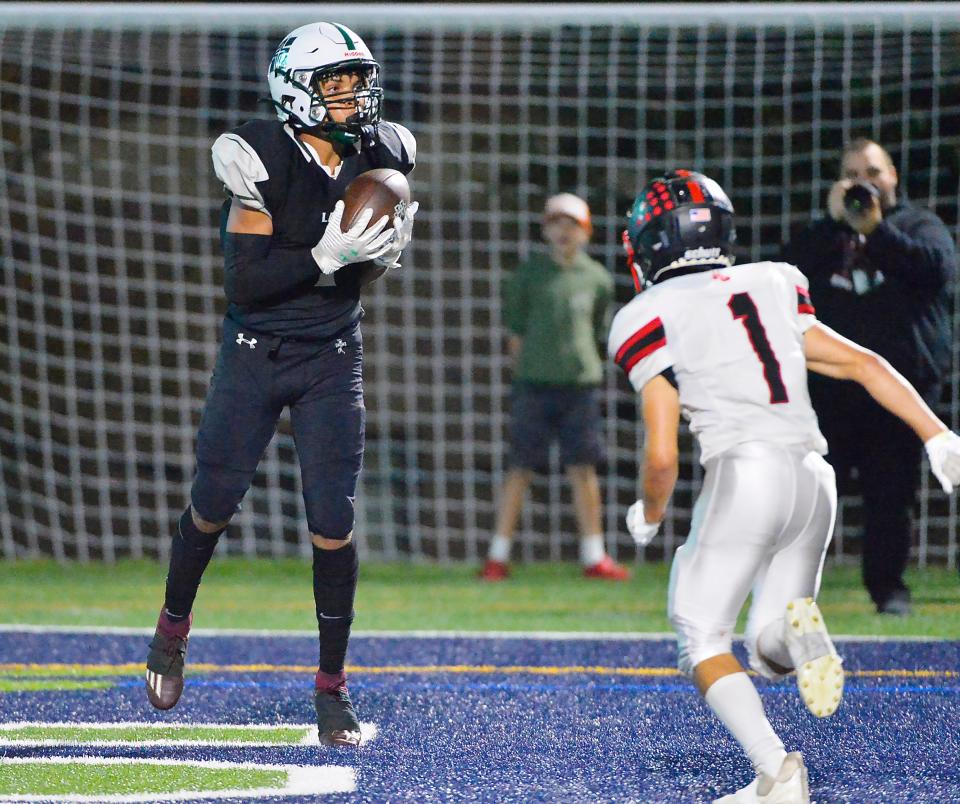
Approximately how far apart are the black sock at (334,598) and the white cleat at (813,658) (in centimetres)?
133

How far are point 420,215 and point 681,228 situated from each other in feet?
21.1

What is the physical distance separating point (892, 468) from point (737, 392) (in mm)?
3085

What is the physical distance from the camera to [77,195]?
10359 millimetres

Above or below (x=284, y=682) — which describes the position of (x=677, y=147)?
above

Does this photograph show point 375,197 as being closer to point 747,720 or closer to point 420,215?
point 747,720

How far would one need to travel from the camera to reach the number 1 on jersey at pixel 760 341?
3.52m

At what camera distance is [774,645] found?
3.48 metres

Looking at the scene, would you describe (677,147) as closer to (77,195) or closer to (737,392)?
(77,195)

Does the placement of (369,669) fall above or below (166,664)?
below

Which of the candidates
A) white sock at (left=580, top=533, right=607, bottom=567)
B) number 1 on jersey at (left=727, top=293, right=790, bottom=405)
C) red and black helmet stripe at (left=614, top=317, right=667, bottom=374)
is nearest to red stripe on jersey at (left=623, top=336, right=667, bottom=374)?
red and black helmet stripe at (left=614, top=317, right=667, bottom=374)

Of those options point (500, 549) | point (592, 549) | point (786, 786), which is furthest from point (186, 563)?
point (592, 549)

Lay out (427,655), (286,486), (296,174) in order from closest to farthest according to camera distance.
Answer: (296,174) < (427,655) < (286,486)

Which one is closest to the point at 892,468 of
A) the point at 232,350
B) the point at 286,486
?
the point at 232,350

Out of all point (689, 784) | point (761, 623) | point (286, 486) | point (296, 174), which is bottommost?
point (286, 486)
